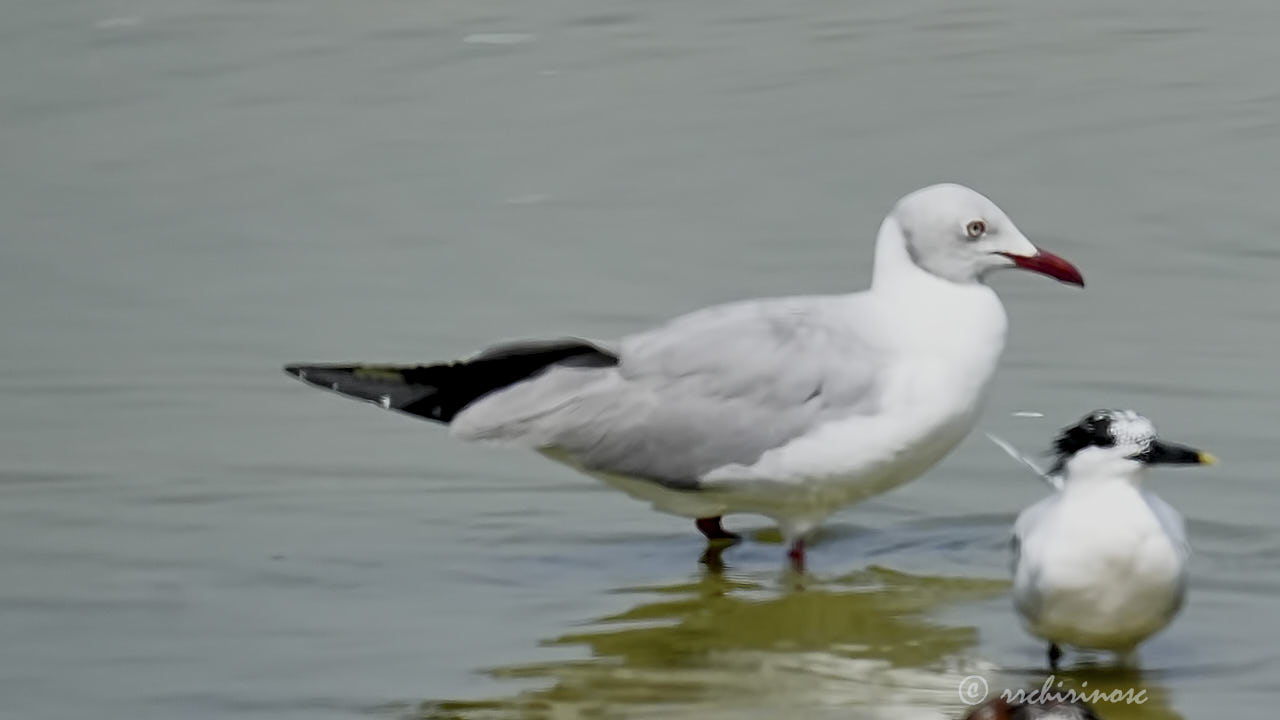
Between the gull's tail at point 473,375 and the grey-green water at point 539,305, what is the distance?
0.46m

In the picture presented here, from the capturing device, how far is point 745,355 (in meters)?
7.73

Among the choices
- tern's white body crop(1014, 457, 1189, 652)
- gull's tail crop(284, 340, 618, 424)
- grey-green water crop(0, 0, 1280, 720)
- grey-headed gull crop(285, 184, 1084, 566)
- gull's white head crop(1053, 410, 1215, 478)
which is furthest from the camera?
gull's tail crop(284, 340, 618, 424)

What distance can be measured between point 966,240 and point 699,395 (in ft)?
3.09

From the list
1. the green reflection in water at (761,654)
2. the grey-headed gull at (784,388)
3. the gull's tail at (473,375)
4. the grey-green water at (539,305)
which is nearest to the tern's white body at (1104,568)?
the grey-green water at (539,305)

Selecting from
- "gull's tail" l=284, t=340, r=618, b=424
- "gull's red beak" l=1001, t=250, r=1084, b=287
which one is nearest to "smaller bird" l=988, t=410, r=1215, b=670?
"gull's red beak" l=1001, t=250, r=1084, b=287

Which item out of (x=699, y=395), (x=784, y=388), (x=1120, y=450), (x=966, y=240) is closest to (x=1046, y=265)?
(x=966, y=240)

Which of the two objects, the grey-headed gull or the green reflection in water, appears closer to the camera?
the green reflection in water

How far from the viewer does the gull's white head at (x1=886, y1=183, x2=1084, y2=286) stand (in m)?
7.82

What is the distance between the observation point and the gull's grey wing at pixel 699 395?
7.62m

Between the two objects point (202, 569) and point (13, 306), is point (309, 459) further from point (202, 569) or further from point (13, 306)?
point (13, 306)

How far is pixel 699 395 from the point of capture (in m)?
7.77

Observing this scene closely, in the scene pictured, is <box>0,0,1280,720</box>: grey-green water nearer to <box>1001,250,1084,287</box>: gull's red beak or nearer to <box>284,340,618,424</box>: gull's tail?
<box>284,340,618,424</box>: gull's tail

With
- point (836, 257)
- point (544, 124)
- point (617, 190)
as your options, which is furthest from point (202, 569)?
point (544, 124)

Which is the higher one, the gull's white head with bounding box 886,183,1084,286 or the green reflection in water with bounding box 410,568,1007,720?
the gull's white head with bounding box 886,183,1084,286
